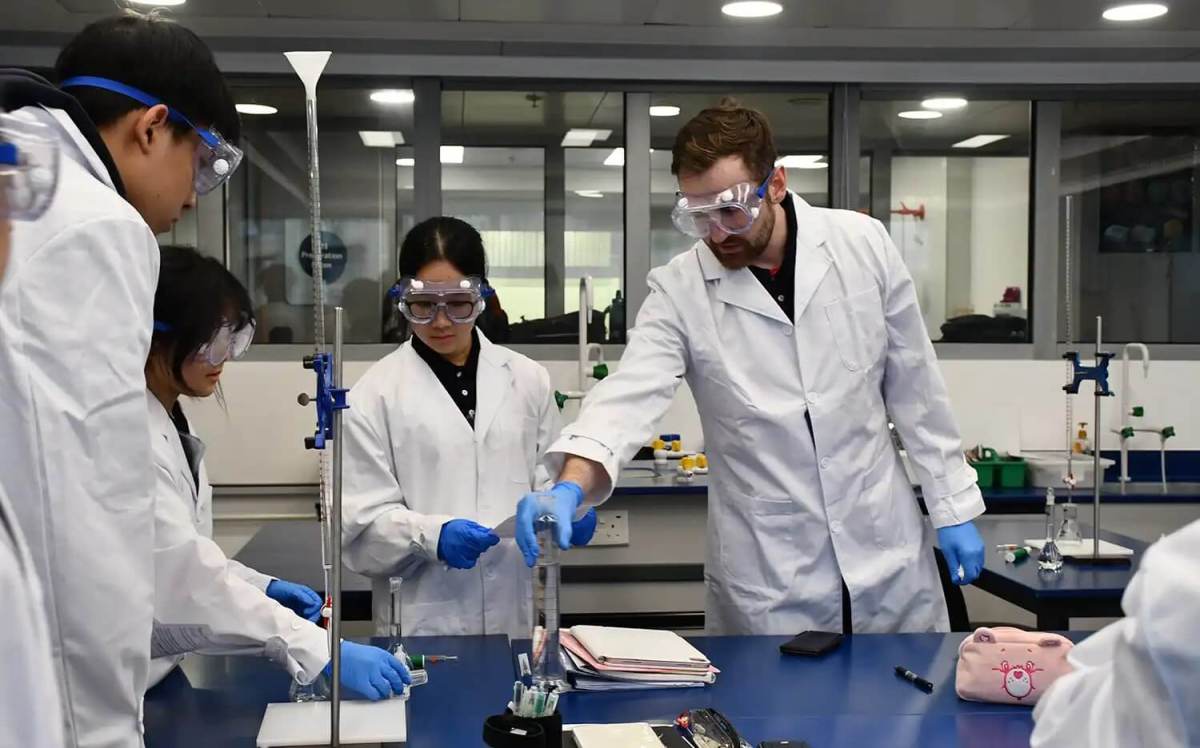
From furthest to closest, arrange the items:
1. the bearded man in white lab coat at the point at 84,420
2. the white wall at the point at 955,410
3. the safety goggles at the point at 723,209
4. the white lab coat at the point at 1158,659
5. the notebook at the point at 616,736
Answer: the white wall at the point at 955,410 < the safety goggles at the point at 723,209 < the notebook at the point at 616,736 < the bearded man in white lab coat at the point at 84,420 < the white lab coat at the point at 1158,659

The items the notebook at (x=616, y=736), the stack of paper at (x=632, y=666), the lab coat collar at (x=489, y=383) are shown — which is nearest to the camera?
the notebook at (x=616, y=736)

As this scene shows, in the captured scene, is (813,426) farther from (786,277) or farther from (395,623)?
(395,623)

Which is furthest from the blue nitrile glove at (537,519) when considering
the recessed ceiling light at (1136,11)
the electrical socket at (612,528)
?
the recessed ceiling light at (1136,11)

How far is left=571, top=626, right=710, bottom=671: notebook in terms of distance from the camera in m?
1.90

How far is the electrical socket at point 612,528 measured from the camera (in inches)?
159

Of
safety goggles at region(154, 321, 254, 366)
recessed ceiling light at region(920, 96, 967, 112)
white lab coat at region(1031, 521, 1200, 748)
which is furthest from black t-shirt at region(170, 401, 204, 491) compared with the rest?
recessed ceiling light at region(920, 96, 967, 112)

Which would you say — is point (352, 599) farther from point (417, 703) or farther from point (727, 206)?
point (727, 206)

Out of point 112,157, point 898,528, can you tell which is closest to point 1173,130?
point 898,528

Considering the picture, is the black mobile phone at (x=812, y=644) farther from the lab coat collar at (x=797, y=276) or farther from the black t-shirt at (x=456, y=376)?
the black t-shirt at (x=456, y=376)

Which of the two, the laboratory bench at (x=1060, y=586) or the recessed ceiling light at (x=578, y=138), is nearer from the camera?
the laboratory bench at (x=1060, y=586)

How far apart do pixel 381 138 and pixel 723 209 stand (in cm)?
291

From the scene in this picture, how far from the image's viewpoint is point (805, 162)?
4.98 m

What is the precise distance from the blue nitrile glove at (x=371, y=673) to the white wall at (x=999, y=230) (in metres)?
3.93

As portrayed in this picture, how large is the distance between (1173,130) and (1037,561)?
305cm
